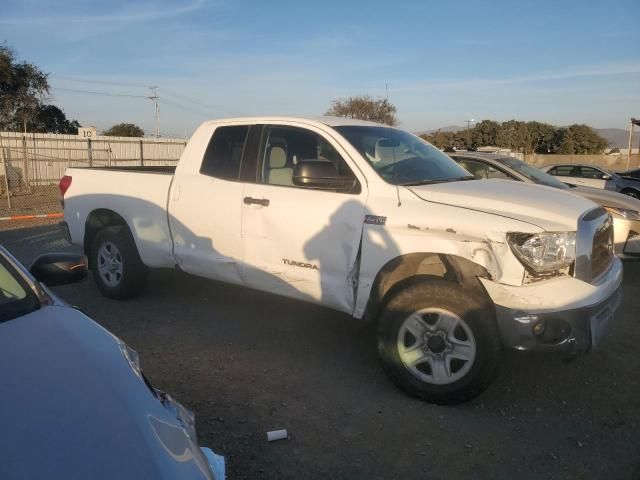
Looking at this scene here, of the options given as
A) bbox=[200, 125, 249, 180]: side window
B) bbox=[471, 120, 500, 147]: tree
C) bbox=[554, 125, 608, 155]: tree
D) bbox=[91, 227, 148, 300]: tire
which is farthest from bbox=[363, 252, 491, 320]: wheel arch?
bbox=[554, 125, 608, 155]: tree

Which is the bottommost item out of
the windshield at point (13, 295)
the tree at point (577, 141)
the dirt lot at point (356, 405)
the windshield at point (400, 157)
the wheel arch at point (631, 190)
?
the dirt lot at point (356, 405)

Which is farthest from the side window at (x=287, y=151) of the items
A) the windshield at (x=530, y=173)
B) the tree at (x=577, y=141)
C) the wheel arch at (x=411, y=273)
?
the tree at (x=577, y=141)

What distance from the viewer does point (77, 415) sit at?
5.54ft

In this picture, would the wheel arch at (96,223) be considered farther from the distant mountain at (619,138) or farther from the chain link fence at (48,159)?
the distant mountain at (619,138)

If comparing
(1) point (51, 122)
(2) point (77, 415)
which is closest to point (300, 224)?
(2) point (77, 415)

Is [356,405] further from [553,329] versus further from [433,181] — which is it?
[433,181]

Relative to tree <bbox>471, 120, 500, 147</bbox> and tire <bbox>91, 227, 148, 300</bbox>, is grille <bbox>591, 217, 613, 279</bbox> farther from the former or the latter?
tree <bbox>471, 120, 500, 147</bbox>

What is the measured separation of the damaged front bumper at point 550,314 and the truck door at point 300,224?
1.04 meters

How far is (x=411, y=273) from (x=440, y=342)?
0.52 meters

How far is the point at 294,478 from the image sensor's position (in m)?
2.93

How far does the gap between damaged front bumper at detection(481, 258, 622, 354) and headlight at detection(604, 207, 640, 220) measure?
161 inches

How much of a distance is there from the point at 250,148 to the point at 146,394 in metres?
3.07

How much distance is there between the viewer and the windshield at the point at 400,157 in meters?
4.18

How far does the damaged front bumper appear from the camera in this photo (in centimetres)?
331
